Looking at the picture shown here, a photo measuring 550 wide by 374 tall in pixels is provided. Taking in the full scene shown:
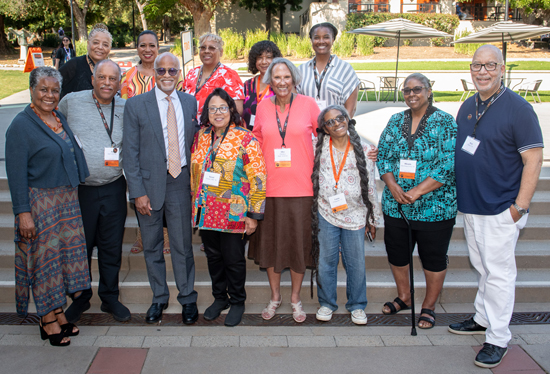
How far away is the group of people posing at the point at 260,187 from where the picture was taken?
3.26 metres

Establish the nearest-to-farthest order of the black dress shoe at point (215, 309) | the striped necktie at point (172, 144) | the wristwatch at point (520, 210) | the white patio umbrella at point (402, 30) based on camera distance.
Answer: the wristwatch at point (520, 210), the striped necktie at point (172, 144), the black dress shoe at point (215, 309), the white patio umbrella at point (402, 30)

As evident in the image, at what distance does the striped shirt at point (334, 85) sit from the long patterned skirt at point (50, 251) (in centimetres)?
224

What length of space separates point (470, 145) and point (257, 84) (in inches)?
77.3

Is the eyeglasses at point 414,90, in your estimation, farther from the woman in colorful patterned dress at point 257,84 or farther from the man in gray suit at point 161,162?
the man in gray suit at point 161,162

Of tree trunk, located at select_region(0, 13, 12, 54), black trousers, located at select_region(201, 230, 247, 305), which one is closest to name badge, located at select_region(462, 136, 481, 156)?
black trousers, located at select_region(201, 230, 247, 305)

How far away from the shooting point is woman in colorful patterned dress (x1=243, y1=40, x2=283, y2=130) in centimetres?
417

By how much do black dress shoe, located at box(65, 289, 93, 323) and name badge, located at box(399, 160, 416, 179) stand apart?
2848 millimetres

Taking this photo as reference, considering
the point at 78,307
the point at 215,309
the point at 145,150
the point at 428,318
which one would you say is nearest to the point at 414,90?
the point at 428,318

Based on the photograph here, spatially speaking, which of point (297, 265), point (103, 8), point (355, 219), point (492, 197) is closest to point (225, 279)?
point (297, 265)

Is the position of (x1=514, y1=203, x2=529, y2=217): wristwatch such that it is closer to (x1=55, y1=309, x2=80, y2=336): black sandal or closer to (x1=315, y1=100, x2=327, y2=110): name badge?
(x1=315, y1=100, x2=327, y2=110): name badge

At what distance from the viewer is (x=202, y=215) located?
3.53 metres

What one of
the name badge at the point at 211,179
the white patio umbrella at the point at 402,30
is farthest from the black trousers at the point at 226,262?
the white patio umbrella at the point at 402,30

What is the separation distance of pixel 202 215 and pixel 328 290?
1247 mm

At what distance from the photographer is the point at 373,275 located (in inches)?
175
